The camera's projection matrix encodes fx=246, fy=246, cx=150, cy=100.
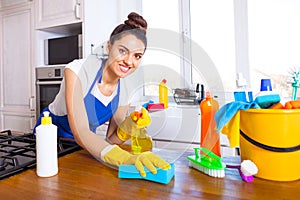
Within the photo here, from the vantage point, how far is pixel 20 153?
792 millimetres

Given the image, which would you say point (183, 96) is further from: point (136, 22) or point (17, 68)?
point (17, 68)

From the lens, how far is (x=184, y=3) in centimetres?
228

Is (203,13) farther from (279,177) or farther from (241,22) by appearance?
(279,177)

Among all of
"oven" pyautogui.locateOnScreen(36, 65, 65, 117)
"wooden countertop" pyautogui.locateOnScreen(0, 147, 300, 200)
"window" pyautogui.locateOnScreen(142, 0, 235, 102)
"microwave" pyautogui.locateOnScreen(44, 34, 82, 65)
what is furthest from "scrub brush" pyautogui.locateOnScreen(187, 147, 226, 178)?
"oven" pyautogui.locateOnScreen(36, 65, 65, 117)

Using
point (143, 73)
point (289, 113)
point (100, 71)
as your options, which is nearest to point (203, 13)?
point (143, 73)

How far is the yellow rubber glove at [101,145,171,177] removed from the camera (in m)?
0.61

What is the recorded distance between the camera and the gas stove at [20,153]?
2.22 ft

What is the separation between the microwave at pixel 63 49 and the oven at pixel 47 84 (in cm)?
11

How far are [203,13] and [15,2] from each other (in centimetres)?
182

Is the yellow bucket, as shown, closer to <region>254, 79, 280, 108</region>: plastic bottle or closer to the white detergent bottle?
<region>254, 79, 280, 108</region>: plastic bottle

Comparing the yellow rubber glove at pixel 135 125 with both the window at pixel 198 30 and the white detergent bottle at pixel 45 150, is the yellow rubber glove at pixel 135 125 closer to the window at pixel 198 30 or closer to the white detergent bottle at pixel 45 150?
the white detergent bottle at pixel 45 150

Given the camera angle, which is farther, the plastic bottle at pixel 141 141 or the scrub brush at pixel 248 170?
the plastic bottle at pixel 141 141

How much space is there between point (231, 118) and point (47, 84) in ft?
6.36

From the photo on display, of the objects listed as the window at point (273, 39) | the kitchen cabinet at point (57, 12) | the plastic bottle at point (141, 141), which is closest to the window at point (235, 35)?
the window at point (273, 39)
